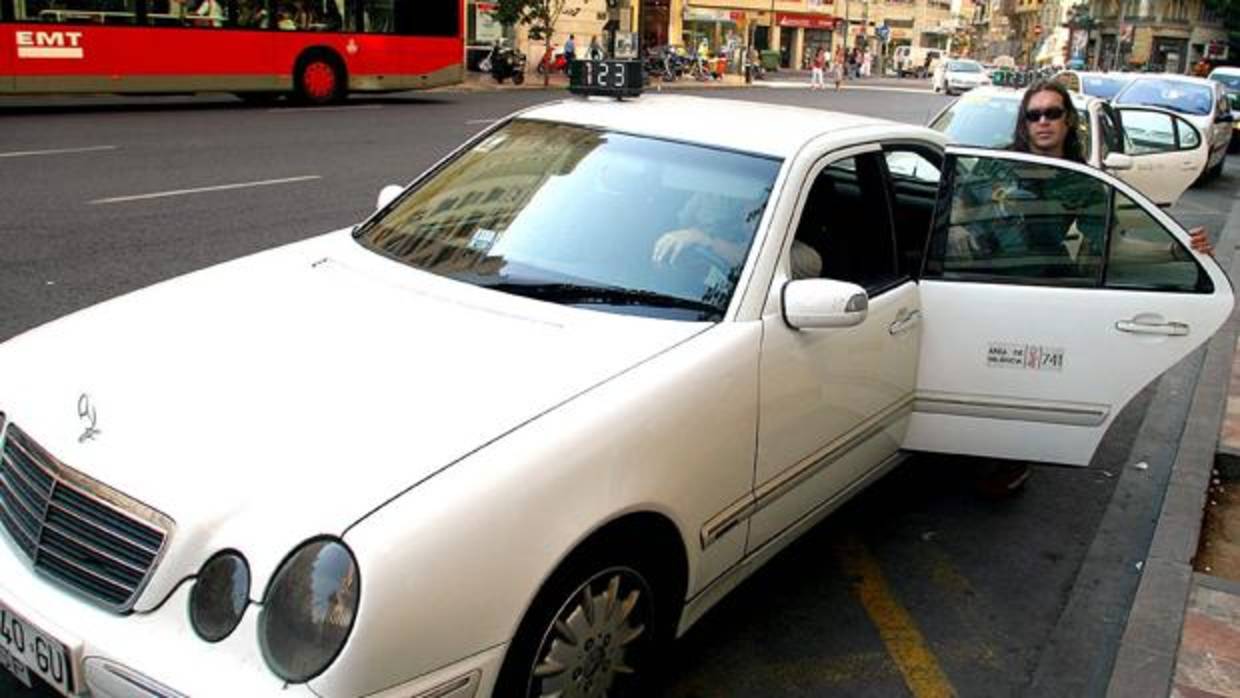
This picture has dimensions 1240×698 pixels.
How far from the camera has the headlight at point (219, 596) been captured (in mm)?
2191

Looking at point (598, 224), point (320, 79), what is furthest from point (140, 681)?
point (320, 79)

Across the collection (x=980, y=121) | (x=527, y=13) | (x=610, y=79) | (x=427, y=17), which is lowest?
(x=980, y=121)

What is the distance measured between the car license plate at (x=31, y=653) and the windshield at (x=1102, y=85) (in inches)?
704

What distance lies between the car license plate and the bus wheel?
18908 mm

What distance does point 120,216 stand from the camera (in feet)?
30.1

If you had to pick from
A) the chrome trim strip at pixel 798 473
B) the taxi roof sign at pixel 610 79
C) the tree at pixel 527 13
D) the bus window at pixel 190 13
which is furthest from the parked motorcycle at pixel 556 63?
the chrome trim strip at pixel 798 473

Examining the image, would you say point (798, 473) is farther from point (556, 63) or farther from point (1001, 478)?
point (556, 63)

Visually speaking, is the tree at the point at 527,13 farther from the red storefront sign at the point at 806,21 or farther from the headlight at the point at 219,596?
the red storefront sign at the point at 806,21

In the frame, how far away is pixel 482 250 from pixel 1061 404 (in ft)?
7.21

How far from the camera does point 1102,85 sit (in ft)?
59.7

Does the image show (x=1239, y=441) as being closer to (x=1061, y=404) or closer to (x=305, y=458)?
(x=1061, y=404)

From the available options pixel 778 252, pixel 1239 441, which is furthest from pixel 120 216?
pixel 1239 441

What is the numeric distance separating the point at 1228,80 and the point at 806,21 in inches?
2135

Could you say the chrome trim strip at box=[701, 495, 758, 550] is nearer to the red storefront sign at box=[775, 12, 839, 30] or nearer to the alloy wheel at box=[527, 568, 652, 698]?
the alloy wheel at box=[527, 568, 652, 698]
